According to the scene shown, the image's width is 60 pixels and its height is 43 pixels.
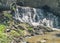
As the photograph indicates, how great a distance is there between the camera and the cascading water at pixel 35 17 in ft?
160

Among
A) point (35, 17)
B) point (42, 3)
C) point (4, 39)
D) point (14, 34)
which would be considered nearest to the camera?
point (4, 39)

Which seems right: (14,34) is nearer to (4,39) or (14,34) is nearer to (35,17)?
(4,39)

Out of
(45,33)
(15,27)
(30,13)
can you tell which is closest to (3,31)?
(15,27)

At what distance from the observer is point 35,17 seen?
163 feet

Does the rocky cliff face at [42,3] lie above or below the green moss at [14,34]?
above

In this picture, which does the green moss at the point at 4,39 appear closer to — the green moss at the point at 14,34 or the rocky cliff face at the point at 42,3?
the green moss at the point at 14,34

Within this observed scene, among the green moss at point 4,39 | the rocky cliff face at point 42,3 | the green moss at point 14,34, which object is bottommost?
the green moss at point 14,34

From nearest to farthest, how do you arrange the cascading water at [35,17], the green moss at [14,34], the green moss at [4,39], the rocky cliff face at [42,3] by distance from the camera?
the green moss at [4,39], the green moss at [14,34], the cascading water at [35,17], the rocky cliff face at [42,3]

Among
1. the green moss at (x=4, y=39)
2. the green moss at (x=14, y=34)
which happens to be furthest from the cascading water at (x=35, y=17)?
the green moss at (x=4, y=39)

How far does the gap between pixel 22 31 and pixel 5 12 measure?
28.2ft

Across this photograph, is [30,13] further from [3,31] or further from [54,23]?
[3,31]

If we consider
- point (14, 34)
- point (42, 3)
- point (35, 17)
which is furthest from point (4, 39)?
point (42, 3)

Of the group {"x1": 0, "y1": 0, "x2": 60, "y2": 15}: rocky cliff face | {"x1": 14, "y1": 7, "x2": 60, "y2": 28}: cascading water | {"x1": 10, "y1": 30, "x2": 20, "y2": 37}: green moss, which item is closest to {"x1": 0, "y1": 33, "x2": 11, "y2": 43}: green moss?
{"x1": 10, "y1": 30, "x2": 20, "y2": 37}: green moss

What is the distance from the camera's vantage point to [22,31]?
3856cm
